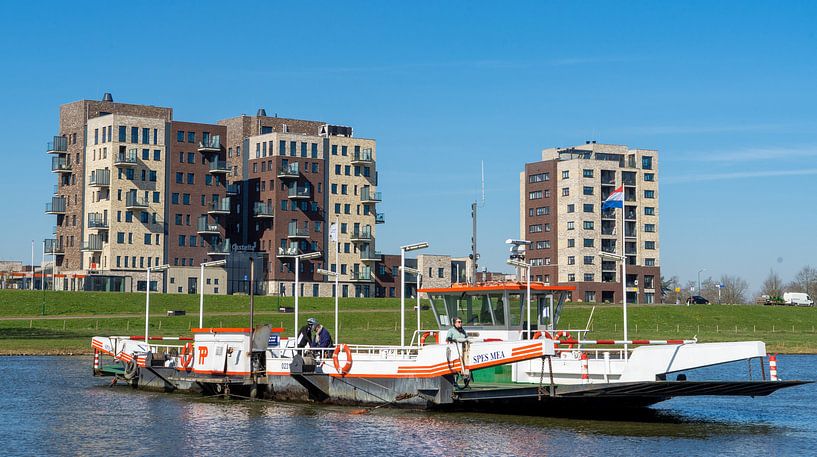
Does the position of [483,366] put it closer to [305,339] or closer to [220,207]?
[305,339]

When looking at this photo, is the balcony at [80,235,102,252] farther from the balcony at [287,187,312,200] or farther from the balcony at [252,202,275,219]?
the balcony at [287,187,312,200]

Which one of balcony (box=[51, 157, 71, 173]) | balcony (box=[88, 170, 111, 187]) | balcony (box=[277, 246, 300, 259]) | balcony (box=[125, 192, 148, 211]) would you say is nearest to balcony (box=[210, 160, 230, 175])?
balcony (box=[125, 192, 148, 211])

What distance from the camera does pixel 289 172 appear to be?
167250 mm

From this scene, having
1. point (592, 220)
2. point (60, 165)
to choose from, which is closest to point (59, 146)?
point (60, 165)

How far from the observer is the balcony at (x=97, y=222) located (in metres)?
156

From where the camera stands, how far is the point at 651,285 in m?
194

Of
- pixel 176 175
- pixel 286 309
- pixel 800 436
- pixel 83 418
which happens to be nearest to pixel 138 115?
pixel 176 175

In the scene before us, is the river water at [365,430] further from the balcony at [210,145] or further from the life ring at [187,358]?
the balcony at [210,145]

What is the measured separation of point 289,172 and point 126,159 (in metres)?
23.5

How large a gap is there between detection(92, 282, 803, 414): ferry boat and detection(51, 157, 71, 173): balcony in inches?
4464

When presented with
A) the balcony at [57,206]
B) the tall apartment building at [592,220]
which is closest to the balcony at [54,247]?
the balcony at [57,206]

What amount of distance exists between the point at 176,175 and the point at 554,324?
119368mm

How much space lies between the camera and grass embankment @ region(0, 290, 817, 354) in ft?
348

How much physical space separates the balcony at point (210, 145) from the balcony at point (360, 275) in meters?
26.8
